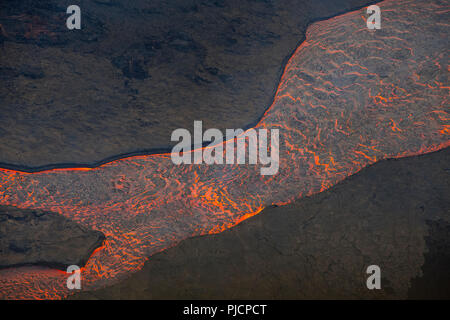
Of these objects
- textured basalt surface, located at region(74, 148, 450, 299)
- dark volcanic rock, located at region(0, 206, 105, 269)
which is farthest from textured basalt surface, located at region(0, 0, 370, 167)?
textured basalt surface, located at region(74, 148, 450, 299)

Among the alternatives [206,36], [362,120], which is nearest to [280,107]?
[362,120]

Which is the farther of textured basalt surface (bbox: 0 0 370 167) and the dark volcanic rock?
textured basalt surface (bbox: 0 0 370 167)

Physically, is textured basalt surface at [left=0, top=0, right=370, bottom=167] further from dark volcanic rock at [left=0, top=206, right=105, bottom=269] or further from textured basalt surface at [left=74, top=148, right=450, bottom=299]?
textured basalt surface at [left=74, top=148, right=450, bottom=299]

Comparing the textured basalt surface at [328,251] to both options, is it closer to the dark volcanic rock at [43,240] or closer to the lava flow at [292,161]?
the lava flow at [292,161]

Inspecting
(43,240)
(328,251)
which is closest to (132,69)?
(43,240)

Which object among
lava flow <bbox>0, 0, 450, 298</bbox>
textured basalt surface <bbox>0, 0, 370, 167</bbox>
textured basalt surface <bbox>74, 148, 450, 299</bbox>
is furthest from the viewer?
textured basalt surface <bbox>0, 0, 370, 167</bbox>

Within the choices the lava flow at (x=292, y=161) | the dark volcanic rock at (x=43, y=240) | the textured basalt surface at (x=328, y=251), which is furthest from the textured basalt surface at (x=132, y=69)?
the textured basalt surface at (x=328, y=251)
